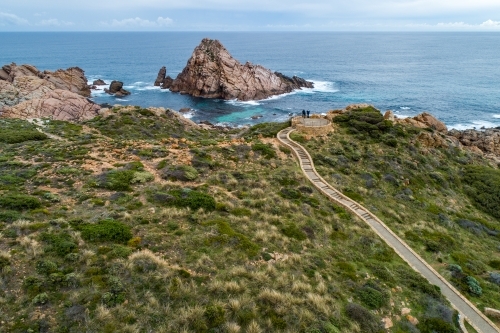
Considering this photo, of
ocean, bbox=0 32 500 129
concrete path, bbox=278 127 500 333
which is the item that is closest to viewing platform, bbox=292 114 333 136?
concrete path, bbox=278 127 500 333

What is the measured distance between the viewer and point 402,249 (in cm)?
2091

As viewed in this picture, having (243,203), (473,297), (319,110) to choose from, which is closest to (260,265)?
(243,203)

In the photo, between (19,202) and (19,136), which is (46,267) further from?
(19,136)

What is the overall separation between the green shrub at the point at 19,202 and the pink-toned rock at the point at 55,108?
49244mm

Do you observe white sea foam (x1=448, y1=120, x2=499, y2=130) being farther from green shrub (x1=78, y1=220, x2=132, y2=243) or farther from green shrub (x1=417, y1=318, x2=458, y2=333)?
green shrub (x1=78, y1=220, x2=132, y2=243)

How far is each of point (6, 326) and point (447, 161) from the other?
4552cm

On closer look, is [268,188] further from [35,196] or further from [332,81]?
[332,81]

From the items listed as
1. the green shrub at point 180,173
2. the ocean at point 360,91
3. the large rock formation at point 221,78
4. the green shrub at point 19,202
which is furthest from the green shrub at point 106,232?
the large rock formation at point 221,78

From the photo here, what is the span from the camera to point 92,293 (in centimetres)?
1196

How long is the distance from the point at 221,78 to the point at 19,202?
87248mm

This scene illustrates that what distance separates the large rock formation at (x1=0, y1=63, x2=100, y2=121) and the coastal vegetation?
107 feet

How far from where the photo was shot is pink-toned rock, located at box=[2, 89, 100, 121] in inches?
2317

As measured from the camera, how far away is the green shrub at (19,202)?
17.4 meters

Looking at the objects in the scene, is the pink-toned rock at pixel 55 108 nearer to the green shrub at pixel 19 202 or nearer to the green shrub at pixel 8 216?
the green shrub at pixel 19 202
